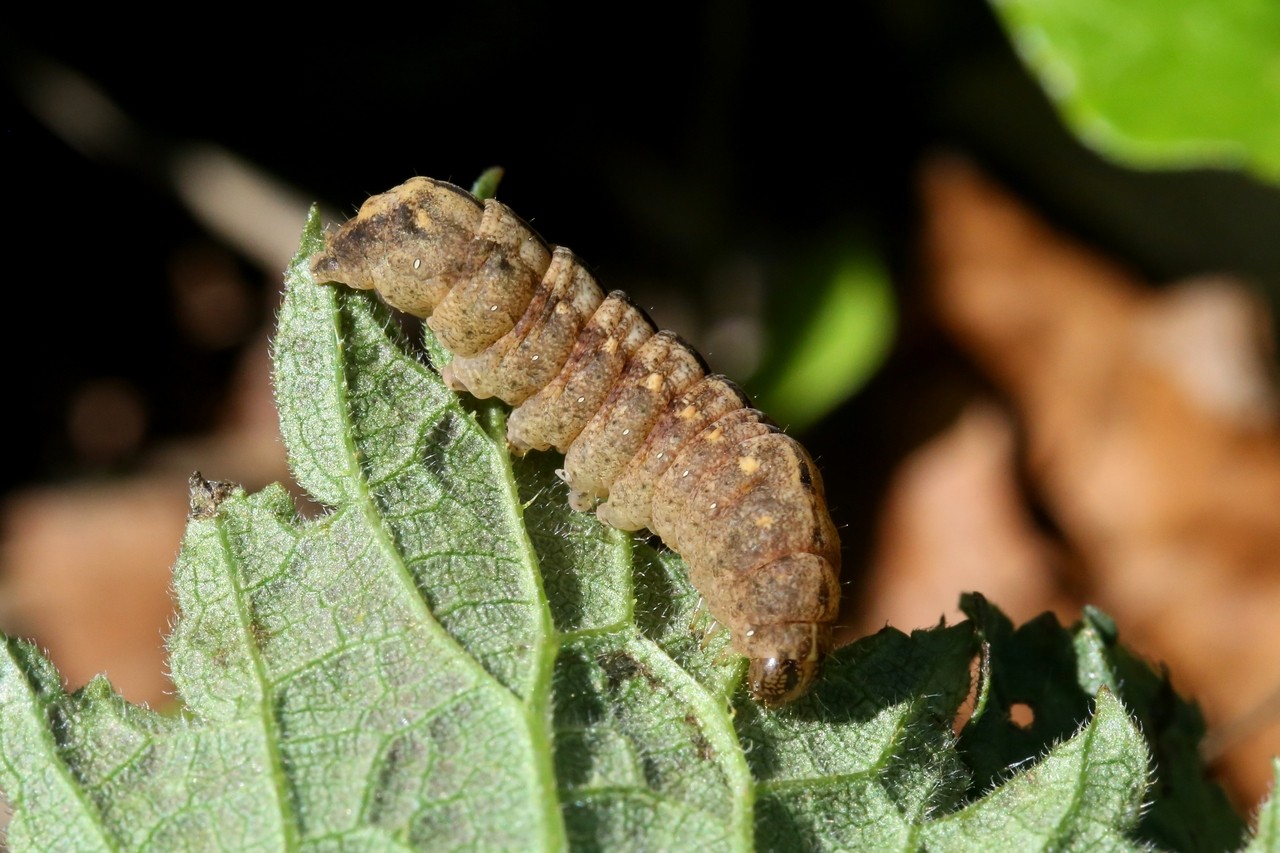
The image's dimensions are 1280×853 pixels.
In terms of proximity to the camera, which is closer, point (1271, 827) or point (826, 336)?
point (1271, 827)

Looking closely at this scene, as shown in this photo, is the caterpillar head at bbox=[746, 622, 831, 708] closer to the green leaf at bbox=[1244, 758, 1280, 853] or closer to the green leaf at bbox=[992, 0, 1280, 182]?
the green leaf at bbox=[1244, 758, 1280, 853]

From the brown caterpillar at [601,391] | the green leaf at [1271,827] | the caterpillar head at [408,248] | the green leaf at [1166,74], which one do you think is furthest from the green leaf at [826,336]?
the green leaf at [1271,827]

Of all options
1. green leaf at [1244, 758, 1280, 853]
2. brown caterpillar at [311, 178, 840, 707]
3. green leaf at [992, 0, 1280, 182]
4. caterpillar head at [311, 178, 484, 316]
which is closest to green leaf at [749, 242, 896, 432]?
green leaf at [992, 0, 1280, 182]

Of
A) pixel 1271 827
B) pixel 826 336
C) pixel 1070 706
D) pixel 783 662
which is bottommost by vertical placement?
pixel 1271 827

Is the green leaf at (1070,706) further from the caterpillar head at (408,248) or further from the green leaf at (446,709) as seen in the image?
the caterpillar head at (408,248)

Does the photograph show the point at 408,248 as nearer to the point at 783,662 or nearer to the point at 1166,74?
the point at 783,662

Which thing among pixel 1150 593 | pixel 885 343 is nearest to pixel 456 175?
pixel 885 343

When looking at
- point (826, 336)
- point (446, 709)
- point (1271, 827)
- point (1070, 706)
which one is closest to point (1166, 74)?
point (826, 336)
